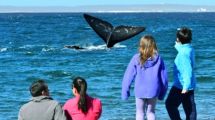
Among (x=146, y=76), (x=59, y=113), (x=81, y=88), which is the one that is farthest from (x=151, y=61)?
(x=59, y=113)

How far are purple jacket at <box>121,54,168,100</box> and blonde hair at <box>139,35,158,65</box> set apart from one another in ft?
0.22

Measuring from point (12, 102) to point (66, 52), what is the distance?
2158 cm

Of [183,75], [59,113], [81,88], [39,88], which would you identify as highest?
[39,88]

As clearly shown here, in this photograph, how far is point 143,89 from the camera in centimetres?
890

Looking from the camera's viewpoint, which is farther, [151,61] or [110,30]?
[110,30]

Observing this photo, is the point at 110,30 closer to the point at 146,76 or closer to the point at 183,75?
the point at 183,75

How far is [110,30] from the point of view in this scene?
1551 centimetres

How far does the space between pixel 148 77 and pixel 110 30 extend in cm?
672

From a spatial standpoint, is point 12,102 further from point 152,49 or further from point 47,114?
point 47,114

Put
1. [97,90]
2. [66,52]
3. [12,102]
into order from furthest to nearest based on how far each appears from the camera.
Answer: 1. [66,52]
2. [97,90]
3. [12,102]

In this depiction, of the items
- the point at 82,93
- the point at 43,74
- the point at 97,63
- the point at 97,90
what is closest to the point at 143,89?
the point at 82,93

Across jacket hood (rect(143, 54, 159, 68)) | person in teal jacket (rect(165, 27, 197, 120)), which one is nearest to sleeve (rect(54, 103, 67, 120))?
jacket hood (rect(143, 54, 159, 68))

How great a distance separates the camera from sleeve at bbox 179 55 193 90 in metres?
9.09

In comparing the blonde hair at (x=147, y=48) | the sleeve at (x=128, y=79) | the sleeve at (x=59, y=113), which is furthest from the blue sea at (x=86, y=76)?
the sleeve at (x=59, y=113)
